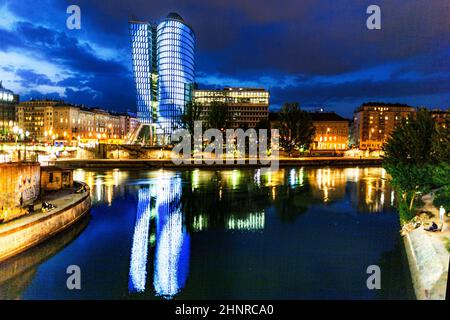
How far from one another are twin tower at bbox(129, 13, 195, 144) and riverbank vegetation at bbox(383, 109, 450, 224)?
122916 mm

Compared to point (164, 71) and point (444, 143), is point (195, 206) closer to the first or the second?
point (444, 143)

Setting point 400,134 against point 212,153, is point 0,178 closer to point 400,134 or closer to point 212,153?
point 400,134

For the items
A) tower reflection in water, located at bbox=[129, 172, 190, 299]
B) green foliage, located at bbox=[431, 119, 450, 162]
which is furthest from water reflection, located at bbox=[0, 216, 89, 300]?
green foliage, located at bbox=[431, 119, 450, 162]

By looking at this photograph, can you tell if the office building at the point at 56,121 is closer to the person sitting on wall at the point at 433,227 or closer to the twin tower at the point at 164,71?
the twin tower at the point at 164,71

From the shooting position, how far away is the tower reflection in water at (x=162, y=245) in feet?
58.4

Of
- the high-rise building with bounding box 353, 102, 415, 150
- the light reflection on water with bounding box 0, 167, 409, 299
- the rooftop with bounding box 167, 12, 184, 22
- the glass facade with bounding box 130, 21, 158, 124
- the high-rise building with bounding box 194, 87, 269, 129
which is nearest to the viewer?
the light reflection on water with bounding box 0, 167, 409, 299

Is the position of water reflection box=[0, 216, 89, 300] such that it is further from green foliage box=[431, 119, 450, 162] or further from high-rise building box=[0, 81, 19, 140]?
high-rise building box=[0, 81, 19, 140]

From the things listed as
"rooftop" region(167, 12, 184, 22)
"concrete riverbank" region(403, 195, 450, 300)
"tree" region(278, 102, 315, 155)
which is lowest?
"concrete riverbank" region(403, 195, 450, 300)

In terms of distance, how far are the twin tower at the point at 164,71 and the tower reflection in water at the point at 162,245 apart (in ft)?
376

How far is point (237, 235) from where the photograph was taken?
26.4 metres

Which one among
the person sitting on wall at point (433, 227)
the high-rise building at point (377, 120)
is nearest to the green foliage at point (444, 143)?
the person sitting on wall at point (433, 227)

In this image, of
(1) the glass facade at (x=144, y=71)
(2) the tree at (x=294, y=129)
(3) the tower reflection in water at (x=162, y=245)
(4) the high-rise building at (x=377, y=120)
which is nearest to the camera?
(3) the tower reflection in water at (x=162, y=245)

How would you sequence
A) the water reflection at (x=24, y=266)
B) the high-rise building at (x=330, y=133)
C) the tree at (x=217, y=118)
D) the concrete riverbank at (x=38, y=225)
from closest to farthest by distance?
1. the water reflection at (x=24, y=266)
2. the concrete riverbank at (x=38, y=225)
3. the tree at (x=217, y=118)
4. the high-rise building at (x=330, y=133)

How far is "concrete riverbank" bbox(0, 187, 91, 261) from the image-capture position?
19.4m
